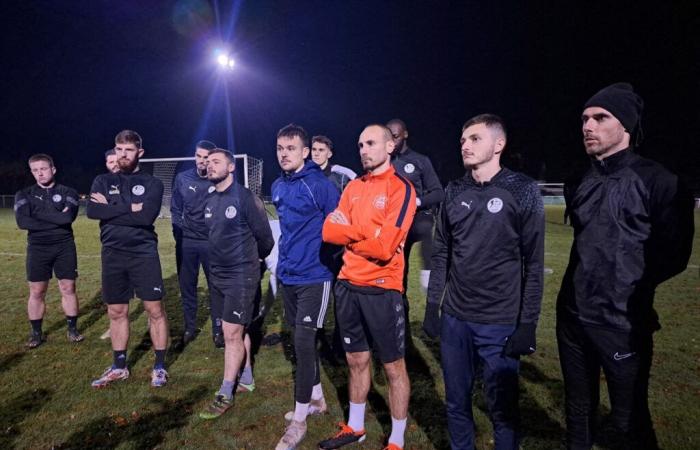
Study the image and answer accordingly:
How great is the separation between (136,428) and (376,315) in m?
2.18

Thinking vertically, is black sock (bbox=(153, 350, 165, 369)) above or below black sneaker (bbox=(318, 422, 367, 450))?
above

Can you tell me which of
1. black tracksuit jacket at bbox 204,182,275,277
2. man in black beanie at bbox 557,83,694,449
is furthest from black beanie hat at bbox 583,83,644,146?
black tracksuit jacket at bbox 204,182,275,277

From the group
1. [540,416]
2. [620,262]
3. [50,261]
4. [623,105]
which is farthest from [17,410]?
[623,105]

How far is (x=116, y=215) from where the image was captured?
407 centimetres

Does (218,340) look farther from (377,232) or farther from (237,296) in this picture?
(377,232)

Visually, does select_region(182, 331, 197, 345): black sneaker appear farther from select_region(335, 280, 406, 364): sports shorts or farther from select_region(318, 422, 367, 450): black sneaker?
select_region(335, 280, 406, 364): sports shorts

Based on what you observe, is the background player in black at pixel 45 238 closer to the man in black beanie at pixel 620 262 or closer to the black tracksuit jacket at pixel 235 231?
the black tracksuit jacket at pixel 235 231

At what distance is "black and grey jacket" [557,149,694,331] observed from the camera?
2148 mm

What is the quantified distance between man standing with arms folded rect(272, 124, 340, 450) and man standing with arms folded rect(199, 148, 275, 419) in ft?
1.20

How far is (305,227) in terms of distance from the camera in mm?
3395

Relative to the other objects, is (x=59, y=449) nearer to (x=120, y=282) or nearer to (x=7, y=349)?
(x=120, y=282)

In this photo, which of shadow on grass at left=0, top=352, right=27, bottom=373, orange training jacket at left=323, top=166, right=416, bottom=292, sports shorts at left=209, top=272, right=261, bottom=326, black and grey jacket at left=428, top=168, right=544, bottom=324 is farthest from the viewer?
shadow on grass at left=0, top=352, right=27, bottom=373

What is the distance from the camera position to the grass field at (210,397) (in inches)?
128

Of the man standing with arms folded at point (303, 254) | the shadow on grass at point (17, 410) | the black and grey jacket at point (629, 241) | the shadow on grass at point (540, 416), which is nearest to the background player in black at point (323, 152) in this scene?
the man standing with arms folded at point (303, 254)
